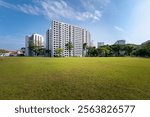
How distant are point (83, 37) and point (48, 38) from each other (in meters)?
27.4

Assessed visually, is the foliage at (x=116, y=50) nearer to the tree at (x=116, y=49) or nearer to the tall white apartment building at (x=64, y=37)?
the tree at (x=116, y=49)

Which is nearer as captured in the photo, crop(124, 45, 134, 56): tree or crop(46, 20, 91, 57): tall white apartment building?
crop(124, 45, 134, 56): tree

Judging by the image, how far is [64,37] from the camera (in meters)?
108

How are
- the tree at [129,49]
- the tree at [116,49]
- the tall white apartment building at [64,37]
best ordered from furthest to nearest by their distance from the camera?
the tall white apartment building at [64,37] → the tree at [116,49] → the tree at [129,49]

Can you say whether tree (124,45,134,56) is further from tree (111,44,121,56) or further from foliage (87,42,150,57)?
tree (111,44,121,56)

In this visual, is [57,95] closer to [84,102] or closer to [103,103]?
[84,102]

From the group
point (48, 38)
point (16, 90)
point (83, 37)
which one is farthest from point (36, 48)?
point (16, 90)

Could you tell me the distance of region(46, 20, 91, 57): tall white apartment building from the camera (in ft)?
339

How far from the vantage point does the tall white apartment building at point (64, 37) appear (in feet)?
339


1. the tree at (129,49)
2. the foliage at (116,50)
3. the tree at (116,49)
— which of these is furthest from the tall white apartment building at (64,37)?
the tree at (129,49)

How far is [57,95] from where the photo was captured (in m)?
6.29

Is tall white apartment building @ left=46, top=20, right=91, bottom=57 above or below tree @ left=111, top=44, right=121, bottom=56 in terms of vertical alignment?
above

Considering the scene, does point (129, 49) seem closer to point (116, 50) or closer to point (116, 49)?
point (116, 49)

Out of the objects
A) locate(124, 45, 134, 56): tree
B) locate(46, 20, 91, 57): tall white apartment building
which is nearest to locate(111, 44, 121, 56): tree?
locate(124, 45, 134, 56): tree
